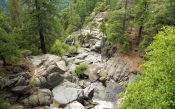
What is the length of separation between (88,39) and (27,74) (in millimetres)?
36361

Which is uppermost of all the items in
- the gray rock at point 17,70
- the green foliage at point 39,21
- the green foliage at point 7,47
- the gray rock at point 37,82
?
the green foliage at point 39,21

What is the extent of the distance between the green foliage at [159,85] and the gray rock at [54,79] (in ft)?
39.0

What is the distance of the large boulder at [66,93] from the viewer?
20.0 meters

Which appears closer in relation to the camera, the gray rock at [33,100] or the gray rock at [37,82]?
the gray rock at [33,100]

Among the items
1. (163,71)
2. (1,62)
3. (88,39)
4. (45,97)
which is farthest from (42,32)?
(88,39)

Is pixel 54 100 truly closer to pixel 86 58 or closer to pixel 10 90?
pixel 10 90

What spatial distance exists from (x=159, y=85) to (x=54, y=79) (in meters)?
14.8

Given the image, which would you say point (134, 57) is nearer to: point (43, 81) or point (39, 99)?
point (43, 81)

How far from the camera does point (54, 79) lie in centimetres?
2123

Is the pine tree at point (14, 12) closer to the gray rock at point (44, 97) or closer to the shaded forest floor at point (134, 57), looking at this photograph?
the shaded forest floor at point (134, 57)

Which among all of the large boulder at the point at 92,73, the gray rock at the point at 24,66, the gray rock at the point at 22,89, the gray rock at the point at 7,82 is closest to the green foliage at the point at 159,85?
the gray rock at the point at 22,89

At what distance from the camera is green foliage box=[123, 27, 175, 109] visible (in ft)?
27.9

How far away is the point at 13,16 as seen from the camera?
45.9 m

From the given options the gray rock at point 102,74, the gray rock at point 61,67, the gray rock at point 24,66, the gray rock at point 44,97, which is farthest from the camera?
the gray rock at point 102,74
